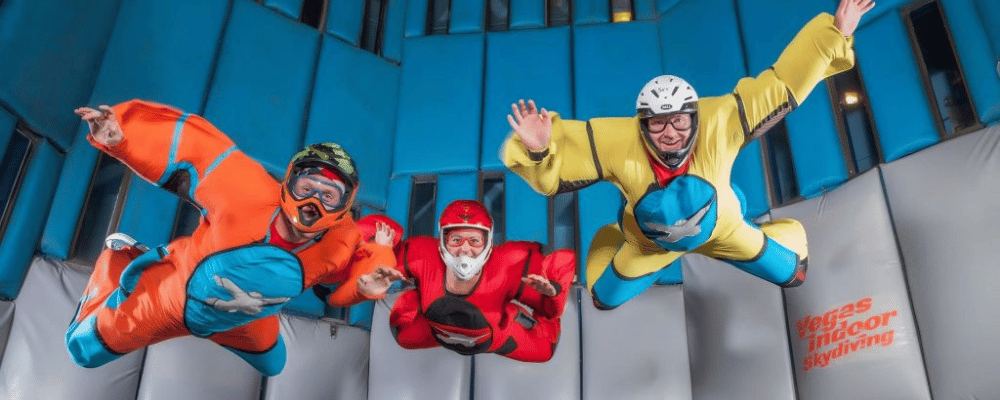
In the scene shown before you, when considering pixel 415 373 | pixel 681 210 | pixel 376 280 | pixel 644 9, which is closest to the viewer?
pixel 681 210

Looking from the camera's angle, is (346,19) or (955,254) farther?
(346,19)

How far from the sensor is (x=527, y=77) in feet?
18.9

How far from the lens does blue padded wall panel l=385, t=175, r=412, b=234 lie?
532cm

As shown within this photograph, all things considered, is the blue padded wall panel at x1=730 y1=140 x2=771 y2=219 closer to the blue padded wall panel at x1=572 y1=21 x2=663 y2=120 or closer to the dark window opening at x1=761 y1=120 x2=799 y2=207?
the dark window opening at x1=761 y1=120 x2=799 y2=207

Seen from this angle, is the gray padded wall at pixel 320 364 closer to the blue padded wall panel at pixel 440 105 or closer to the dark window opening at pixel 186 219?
the dark window opening at pixel 186 219

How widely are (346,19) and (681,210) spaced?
386 cm

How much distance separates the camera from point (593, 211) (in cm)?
506

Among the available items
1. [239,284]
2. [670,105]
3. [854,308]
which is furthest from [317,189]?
[854,308]

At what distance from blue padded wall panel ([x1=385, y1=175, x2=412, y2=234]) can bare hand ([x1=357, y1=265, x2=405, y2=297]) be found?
1912 millimetres

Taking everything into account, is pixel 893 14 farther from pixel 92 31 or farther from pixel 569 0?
pixel 92 31

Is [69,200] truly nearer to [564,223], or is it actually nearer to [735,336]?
[564,223]

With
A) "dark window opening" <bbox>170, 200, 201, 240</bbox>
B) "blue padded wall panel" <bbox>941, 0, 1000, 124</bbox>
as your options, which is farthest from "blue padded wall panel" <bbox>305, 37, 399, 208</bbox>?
"blue padded wall panel" <bbox>941, 0, 1000, 124</bbox>

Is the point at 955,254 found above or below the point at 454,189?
below

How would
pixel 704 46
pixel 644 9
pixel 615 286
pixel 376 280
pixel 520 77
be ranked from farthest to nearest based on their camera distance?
pixel 644 9
pixel 520 77
pixel 704 46
pixel 615 286
pixel 376 280
